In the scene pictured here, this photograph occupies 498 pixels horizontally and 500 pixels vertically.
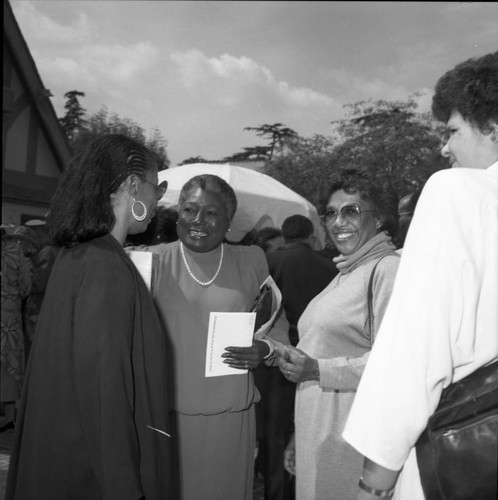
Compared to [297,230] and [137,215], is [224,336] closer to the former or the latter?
[137,215]

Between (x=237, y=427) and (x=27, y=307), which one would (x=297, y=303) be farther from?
(x=27, y=307)

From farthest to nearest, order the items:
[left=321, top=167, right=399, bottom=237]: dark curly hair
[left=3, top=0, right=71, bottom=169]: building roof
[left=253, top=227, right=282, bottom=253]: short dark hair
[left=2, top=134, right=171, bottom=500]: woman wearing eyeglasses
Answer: [left=3, top=0, right=71, bottom=169]: building roof
[left=253, top=227, right=282, bottom=253]: short dark hair
[left=321, top=167, right=399, bottom=237]: dark curly hair
[left=2, top=134, right=171, bottom=500]: woman wearing eyeglasses

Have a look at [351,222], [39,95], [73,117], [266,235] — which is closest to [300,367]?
[351,222]

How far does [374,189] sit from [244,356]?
0.96 metres

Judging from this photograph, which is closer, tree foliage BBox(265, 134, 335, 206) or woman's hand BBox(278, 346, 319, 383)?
woman's hand BBox(278, 346, 319, 383)

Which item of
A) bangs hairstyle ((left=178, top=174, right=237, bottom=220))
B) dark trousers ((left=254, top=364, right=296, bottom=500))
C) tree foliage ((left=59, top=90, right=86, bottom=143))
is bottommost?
dark trousers ((left=254, top=364, right=296, bottom=500))

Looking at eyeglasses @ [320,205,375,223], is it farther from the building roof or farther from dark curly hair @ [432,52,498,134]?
the building roof

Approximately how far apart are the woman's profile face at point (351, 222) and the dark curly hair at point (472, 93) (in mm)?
982

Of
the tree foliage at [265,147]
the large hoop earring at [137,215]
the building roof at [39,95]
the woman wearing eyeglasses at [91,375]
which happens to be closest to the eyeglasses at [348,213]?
the large hoop earring at [137,215]

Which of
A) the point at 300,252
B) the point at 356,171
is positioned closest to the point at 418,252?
the point at 356,171

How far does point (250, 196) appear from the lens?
790cm

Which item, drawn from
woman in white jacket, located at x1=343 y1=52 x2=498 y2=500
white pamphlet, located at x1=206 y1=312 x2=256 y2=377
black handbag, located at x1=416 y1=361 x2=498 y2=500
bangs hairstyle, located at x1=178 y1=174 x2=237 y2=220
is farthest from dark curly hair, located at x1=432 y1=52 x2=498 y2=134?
bangs hairstyle, located at x1=178 y1=174 x2=237 y2=220

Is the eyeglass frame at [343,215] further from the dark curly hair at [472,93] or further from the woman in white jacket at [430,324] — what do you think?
the woman in white jacket at [430,324]

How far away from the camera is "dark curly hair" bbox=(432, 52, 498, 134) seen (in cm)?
159
